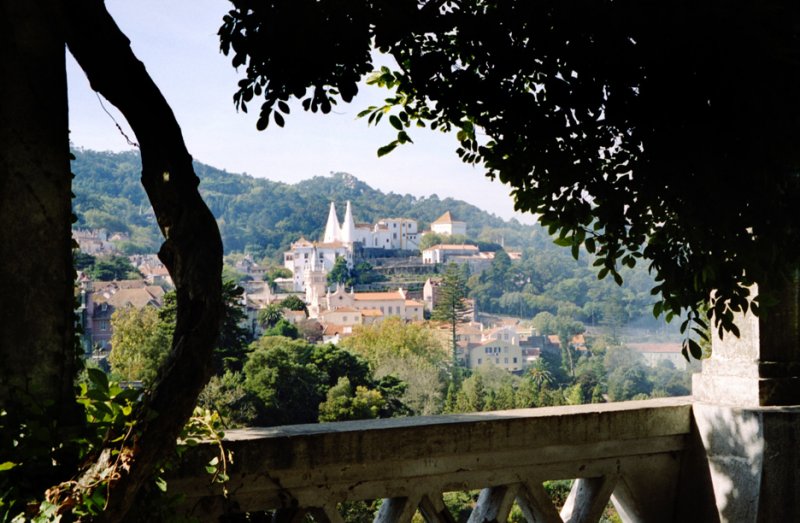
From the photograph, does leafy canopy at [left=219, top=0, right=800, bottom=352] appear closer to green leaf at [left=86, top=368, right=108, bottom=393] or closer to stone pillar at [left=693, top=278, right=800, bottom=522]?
stone pillar at [left=693, top=278, right=800, bottom=522]

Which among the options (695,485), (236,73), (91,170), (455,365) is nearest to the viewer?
(236,73)

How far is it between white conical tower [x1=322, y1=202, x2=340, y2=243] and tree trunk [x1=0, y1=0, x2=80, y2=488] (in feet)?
191

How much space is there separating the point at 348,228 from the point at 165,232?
6181 cm

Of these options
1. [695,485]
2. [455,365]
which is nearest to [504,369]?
[455,365]

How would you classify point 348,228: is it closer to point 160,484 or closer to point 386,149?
point 386,149

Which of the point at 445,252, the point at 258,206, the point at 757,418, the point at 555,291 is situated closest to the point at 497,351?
the point at 555,291

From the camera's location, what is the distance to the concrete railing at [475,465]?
6.84 feet

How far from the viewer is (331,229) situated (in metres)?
61.4

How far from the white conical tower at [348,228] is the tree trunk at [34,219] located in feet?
199

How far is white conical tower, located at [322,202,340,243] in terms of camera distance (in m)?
60.5

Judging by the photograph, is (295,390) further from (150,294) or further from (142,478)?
(142,478)

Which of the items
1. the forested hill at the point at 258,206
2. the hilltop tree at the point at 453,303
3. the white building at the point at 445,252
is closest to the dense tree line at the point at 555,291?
the hilltop tree at the point at 453,303

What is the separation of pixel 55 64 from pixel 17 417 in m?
0.72

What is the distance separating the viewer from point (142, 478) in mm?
1602
